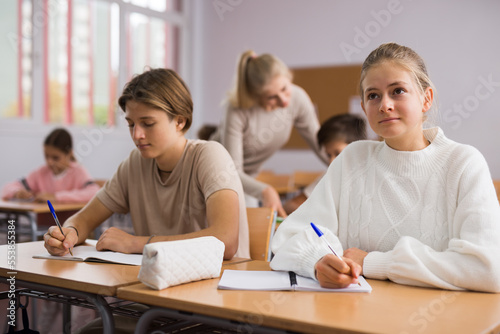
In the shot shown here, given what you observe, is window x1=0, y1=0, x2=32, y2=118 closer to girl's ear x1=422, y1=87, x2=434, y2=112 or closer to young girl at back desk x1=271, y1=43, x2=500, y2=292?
young girl at back desk x1=271, y1=43, x2=500, y2=292

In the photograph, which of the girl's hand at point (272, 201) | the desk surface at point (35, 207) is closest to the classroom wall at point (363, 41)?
the girl's hand at point (272, 201)

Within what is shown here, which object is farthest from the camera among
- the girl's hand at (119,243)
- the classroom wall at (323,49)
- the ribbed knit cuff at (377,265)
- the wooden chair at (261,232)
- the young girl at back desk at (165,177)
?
the classroom wall at (323,49)

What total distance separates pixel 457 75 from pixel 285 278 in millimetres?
5148

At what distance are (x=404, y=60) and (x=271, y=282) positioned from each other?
2.09 feet

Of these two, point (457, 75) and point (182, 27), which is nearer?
point (457, 75)

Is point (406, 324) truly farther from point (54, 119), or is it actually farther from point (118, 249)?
point (54, 119)

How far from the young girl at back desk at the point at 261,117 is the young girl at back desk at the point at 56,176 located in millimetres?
1331

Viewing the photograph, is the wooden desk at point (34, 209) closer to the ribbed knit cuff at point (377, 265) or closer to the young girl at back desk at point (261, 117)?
the young girl at back desk at point (261, 117)

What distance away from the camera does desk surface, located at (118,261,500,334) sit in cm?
91

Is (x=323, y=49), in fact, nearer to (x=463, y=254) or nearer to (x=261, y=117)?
(x=261, y=117)

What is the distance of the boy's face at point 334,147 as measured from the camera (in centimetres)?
274

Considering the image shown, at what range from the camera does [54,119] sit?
5781 mm

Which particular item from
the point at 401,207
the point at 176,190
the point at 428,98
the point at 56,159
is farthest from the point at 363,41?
the point at 401,207

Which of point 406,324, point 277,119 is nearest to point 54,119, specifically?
point 277,119
